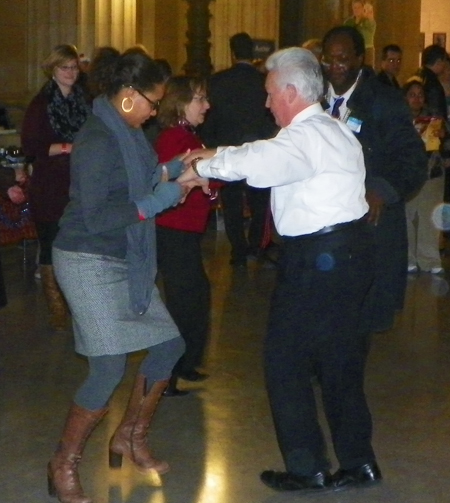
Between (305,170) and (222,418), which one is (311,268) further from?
(222,418)

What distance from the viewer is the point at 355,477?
16.0 ft

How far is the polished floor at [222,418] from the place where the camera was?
16.0ft

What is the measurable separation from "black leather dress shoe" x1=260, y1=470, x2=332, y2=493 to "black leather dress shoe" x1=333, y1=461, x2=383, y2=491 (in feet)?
0.13

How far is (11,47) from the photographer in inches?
502

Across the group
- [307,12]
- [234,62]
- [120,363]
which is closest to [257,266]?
[234,62]

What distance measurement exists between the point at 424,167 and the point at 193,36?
11.5 m

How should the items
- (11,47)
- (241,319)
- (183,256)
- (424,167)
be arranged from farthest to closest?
(11,47) → (241,319) → (183,256) → (424,167)

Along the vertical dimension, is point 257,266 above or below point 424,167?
below

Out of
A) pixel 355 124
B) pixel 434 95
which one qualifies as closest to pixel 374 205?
pixel 355 124

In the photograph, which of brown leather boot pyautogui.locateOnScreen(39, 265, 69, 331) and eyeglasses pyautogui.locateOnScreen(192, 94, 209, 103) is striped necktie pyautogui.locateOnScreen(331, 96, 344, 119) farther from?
brown leather boot pyautogui.locateOnScreen(39, 265, 69, 331)

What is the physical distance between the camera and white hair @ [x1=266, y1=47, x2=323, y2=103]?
175 inches

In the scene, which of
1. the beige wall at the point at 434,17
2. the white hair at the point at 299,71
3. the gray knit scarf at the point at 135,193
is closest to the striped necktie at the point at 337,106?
the white hair at the point at 299,71

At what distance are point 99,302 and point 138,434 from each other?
0.77m

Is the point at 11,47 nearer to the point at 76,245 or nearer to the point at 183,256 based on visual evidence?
the point at 183,256
